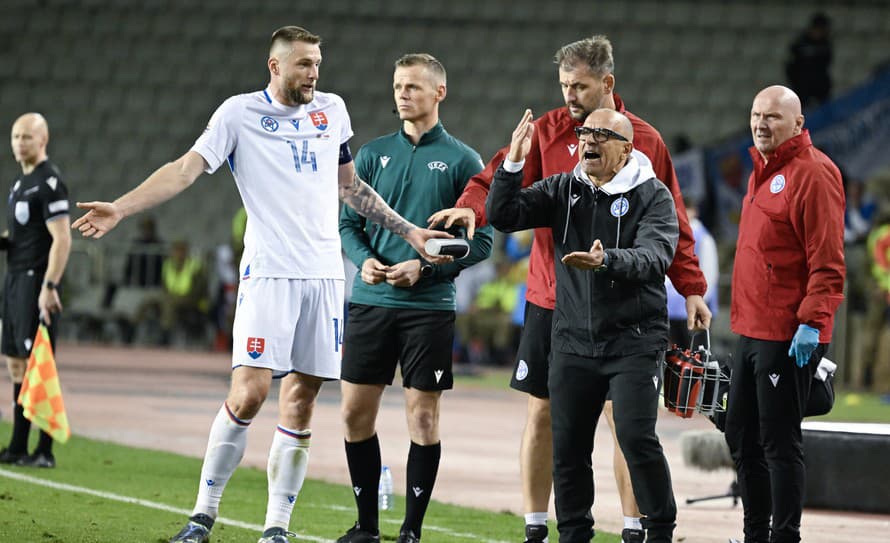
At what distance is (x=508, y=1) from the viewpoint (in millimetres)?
29266

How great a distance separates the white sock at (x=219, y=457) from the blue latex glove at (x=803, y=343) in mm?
2466

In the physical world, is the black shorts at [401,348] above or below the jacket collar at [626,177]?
below

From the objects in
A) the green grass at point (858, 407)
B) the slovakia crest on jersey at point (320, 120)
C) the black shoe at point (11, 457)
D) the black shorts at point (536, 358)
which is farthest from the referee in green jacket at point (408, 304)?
the green grass at point (858, 407)

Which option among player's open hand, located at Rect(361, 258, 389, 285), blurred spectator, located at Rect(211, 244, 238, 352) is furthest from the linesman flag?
blurred spectator, located at Rect(211, 244, 238, 352)

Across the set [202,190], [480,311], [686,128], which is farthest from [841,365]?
[202,190]

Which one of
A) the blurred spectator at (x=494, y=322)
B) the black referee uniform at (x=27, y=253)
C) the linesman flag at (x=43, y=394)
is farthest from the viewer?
the blurred spectator at (x=494, y=322)

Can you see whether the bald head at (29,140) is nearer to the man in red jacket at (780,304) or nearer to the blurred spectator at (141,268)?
the man in red jacket at (780,304)

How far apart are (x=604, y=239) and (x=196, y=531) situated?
87.1 inches

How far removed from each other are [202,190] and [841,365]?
11643mm

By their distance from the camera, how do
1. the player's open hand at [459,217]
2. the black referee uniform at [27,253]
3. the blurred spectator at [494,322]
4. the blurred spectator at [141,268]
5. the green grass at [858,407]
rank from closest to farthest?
the player's open hand at [459,217] → the black referee uniform at [27,253] → the green grass at [858,407] → the blurred spectator at [494,322] → the blurred spectator at [141,268]

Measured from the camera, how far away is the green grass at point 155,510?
8.03 meters

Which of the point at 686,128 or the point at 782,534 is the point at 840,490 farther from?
the point at 686,128

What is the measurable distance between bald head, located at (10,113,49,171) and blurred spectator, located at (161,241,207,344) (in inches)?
518

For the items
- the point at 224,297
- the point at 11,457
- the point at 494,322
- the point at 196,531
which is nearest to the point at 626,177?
the point at 196,531
